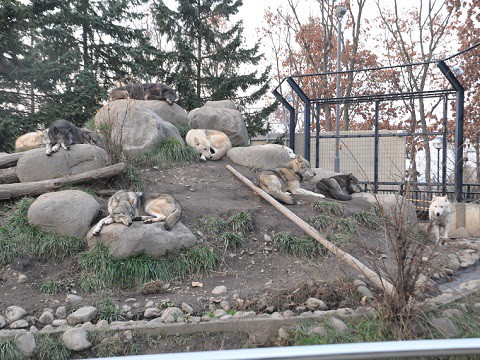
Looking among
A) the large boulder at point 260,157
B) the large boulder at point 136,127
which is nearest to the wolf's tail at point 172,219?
the large boulder at point 136,127

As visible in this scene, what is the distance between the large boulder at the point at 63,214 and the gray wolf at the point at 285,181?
316 cm

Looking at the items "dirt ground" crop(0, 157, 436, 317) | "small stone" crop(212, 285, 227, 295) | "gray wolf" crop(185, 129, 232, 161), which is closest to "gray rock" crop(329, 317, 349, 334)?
"dirt ground" crop(0, 157, 436, 317)

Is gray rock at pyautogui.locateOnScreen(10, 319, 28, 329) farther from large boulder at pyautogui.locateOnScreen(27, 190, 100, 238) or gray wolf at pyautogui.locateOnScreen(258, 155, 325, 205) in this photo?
gray wolf at pyautogui.locateOnScreen(258, 155, 325, 205)

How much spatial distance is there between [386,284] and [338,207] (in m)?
3.80

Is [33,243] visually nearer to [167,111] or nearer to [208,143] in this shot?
[208,143]

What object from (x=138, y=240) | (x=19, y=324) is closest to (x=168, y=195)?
(x=138, y=240)

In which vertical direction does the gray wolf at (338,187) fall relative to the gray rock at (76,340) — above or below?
above

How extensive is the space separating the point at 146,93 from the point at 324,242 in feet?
25.8

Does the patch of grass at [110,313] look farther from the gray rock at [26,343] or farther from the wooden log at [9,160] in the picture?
the wooden log at [9,160]

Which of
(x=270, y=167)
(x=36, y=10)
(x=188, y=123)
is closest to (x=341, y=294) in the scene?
(x=270, y=167)

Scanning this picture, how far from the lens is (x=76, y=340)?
Result: 13.2 feet

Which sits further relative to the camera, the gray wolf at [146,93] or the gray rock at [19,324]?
the gray wolf at [146,93]

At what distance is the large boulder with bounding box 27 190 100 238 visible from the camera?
6.17m

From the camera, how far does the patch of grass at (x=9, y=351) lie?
383 centimetres
